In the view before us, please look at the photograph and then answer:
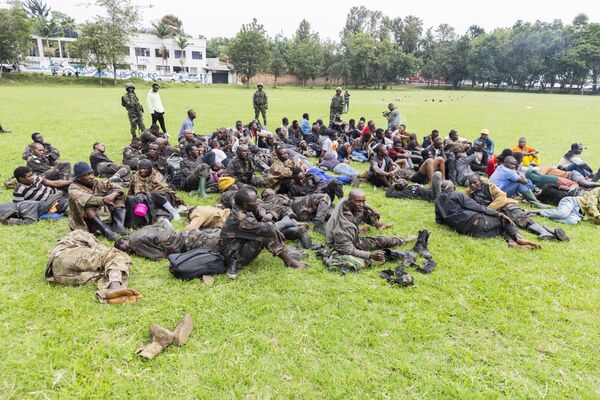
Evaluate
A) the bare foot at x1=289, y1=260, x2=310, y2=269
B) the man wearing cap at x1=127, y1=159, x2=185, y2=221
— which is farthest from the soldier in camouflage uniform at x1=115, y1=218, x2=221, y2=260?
the man wearing cap at x1=127, y1=159, x2=185, y2=221

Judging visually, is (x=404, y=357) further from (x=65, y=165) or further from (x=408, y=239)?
(x=65, y=165)

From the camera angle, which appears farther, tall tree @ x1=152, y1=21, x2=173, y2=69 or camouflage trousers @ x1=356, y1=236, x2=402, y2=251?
tall tree @ x1=152, y1=21, x2=173, y2=69

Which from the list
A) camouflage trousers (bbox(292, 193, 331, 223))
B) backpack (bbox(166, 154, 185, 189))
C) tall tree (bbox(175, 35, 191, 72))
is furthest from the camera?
tall tree (bbox(175, 35, 191, 72))

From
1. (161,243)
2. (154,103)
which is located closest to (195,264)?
(161,243)

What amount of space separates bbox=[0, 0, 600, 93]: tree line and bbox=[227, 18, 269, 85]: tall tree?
15cm

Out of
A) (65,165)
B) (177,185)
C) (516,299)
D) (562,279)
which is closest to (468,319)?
(516,299)

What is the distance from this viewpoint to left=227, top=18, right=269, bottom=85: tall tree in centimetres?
6044

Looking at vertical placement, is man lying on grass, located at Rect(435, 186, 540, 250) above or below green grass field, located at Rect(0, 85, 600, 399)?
above

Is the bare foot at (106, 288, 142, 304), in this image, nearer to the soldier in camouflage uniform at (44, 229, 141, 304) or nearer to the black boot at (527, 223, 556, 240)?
the soldier in camouflage uniform at (44, 229, 141, 304)

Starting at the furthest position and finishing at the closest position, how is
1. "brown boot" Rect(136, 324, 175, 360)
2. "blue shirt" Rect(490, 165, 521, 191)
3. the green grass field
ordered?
"blue shirt" Rect(490, 165, 521, 191), "brown boot" Rect(136, 324, 175, 360), the green grass field

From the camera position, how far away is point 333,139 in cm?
1258

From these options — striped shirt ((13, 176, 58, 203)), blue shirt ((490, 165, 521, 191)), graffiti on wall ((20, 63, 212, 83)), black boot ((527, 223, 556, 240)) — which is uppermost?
graffiti on wall ((20, 63, 212, 83))

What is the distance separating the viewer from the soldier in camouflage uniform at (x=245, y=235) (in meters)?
5.33

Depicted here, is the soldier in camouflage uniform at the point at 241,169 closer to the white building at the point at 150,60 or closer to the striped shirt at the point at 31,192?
the striped shirt at the point at 31,192
